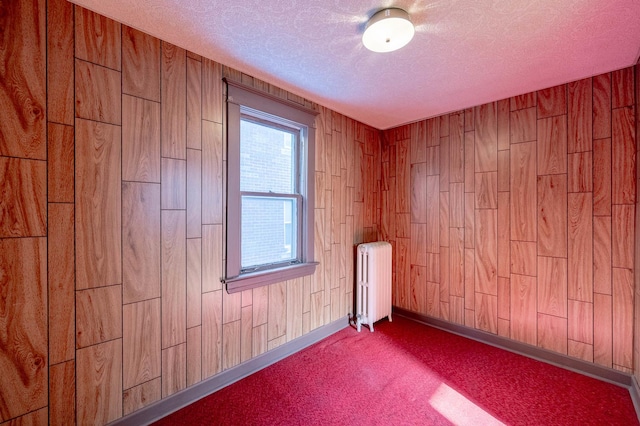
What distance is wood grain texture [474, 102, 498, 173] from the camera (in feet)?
8.79

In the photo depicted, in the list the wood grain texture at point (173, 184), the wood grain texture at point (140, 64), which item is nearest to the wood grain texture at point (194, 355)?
the wood grain texture at point (173, 184)

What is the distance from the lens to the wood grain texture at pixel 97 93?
1475 mm

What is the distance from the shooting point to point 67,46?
4.71 ft

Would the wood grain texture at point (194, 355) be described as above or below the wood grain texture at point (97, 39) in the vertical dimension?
below

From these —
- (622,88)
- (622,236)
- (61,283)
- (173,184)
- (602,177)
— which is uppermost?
(622,88)

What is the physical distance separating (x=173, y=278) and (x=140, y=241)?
329 millimetres

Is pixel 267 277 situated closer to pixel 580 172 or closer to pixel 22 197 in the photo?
pixel 22 197

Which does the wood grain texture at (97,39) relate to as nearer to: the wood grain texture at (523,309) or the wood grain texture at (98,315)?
the wood grain texture at (98,315)

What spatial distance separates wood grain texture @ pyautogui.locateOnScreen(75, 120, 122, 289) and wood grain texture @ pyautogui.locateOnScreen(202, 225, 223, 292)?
509mm

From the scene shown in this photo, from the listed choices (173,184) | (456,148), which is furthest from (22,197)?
(456,148)

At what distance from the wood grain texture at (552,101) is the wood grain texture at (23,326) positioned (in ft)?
12.3

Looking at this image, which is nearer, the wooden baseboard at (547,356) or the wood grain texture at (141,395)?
the wood grain texture at (141,395)

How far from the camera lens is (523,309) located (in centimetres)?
252

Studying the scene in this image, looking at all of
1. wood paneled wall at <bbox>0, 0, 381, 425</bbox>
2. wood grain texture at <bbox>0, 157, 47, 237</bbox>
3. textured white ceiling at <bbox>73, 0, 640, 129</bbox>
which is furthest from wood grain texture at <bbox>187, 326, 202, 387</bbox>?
textured white ceiling at <bbox>73, 0, 640, 129</bbox>
